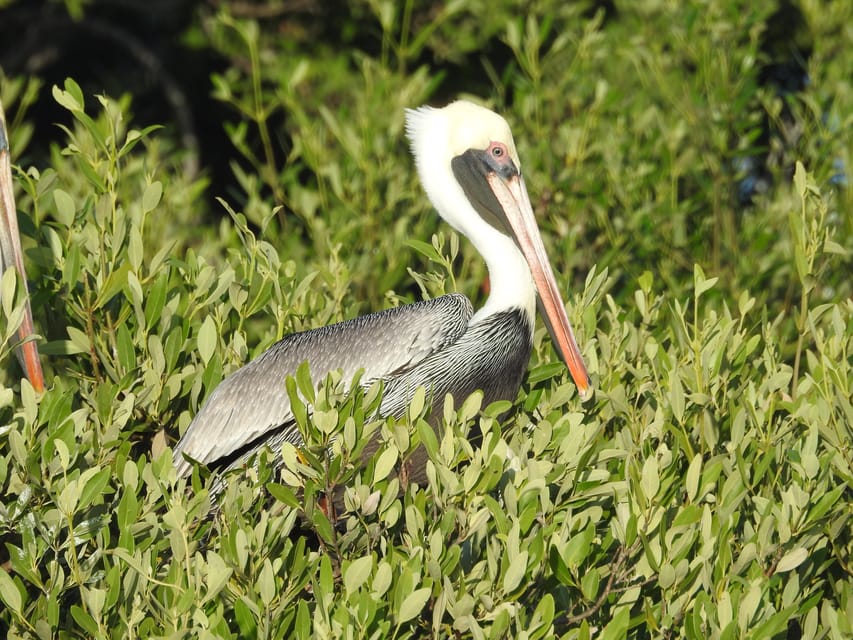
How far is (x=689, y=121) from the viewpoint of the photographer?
5.71 metres

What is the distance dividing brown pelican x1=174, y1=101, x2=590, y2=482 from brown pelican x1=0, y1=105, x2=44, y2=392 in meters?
0.45

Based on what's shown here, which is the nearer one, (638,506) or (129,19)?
(638,506)

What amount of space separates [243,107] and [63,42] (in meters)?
5.09

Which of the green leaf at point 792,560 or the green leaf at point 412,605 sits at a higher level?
the green leaf at point 412,605

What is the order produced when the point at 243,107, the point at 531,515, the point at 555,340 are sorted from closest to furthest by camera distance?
the point at 531,515, the point at 555,340, the point at 243,107

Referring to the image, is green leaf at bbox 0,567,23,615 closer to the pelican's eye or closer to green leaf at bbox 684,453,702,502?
green leaf at bbox 684,453,702,502

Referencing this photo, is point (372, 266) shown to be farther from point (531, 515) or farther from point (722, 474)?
point (531, 515)

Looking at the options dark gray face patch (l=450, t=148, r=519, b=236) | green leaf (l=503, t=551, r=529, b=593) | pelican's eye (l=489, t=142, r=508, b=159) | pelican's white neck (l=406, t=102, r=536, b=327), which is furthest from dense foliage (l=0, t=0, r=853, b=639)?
pelican's eye (l=489, t=142, r=508, b=159)

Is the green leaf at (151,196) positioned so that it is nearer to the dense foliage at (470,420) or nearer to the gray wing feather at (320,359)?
the dense foliage at (470,420)

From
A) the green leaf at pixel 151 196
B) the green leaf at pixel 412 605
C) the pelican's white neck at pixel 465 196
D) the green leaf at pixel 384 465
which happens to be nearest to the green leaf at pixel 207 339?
the green leaf at pixel 151 196

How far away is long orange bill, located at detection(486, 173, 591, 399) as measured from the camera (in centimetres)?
353

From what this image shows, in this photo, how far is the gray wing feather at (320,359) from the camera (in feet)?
11.6

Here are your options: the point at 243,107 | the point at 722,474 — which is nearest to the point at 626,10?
the point at 243,107

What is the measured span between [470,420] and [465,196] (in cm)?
138
